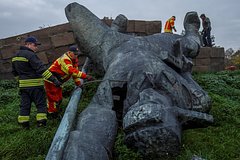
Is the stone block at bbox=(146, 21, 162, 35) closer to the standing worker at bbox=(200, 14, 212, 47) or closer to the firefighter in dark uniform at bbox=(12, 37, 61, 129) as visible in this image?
the standing worker at bbox=(200, 14, 212, 47)

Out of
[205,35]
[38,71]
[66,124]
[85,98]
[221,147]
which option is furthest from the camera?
[205,35]

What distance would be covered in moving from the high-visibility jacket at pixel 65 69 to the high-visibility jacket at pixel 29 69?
0.40m

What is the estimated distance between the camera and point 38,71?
16.2 feet

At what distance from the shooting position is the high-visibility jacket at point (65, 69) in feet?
17.3

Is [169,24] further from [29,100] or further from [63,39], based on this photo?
[29,100]

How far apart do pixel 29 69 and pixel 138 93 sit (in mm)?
1953

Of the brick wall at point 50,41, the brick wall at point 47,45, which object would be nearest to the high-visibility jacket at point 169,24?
the brick wall at point 50,41

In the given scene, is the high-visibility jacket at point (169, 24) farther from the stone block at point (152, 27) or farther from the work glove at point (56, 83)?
the work glove at point (56, 83)

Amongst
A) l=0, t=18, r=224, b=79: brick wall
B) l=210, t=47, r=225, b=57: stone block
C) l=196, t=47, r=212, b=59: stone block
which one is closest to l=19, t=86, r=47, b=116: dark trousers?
l=0, t=18, r=224, b=79: brick wall

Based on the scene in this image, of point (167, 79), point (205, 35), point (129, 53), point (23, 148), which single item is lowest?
point (23, 148)

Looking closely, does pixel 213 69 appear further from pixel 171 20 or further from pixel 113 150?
pixel 113 150

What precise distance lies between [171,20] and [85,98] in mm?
6763

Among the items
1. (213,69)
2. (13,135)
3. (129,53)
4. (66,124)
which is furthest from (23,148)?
(213,69)

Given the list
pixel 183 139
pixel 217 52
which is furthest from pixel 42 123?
pixel 217 52
